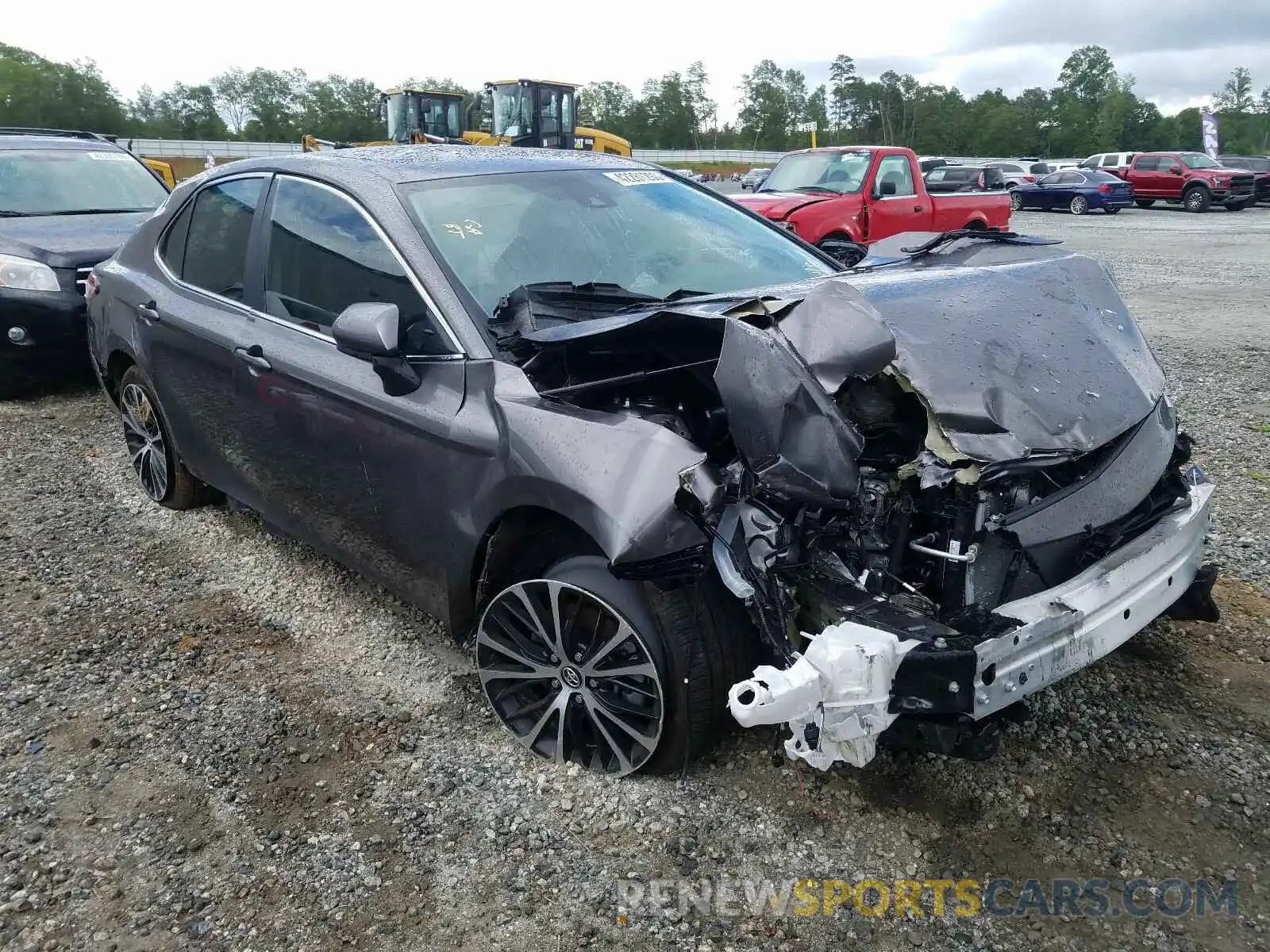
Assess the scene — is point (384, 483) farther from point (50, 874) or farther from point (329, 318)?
point (50, 874)

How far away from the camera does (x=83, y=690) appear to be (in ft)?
11.0

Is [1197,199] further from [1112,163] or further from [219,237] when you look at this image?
[219,237]

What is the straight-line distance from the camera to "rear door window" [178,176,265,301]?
3.84 meters

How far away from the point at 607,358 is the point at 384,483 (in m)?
0.95

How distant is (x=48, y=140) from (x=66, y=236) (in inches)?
76.0

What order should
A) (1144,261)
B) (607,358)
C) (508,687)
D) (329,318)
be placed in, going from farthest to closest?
(1144,261) < (329,318) < (508,687) < (607,358)

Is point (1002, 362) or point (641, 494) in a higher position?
point (1002, 362)

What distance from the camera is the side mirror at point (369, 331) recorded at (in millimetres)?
2768

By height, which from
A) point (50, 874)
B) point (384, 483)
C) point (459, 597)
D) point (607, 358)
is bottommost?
point (50, 874)

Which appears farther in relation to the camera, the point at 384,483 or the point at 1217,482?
the point at 1217,482

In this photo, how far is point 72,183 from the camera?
790 centimetres

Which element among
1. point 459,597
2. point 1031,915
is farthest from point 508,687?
→ point 1031,915

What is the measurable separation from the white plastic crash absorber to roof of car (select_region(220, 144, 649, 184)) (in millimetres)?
2216

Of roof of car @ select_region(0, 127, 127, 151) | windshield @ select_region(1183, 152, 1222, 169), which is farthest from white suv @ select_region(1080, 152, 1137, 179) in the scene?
roof of car @ select_region(0, 127, 127, 151)
